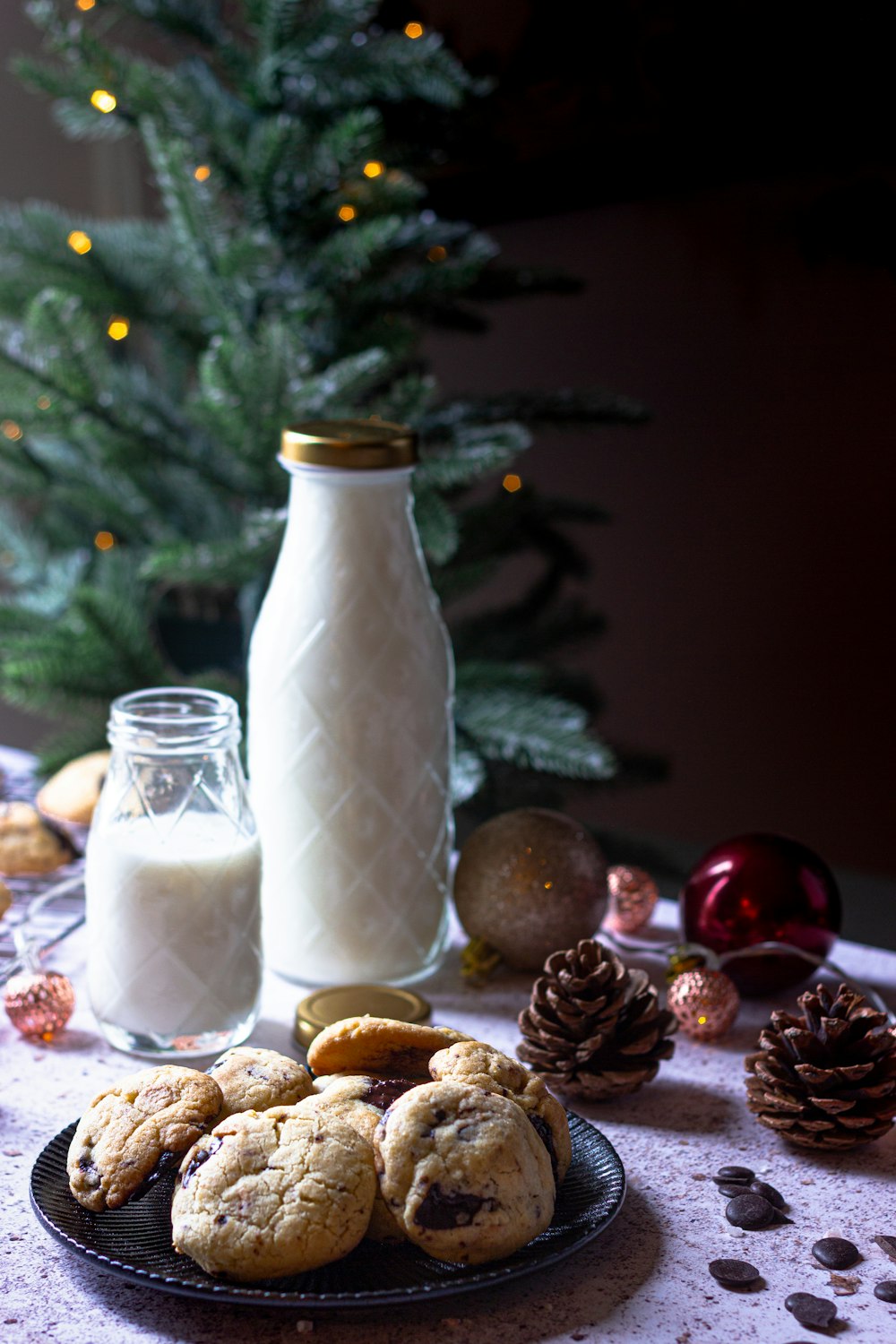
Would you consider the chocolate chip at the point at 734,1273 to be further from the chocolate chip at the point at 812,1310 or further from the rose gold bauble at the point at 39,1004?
the rose gold bauble at the point at 39,1004

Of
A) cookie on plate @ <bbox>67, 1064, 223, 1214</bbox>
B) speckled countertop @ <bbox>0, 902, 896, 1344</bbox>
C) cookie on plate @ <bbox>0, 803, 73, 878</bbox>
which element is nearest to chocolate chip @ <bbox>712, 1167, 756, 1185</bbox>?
speckled countertop @ <bbox>0, 902, 896, 1344</bbox>

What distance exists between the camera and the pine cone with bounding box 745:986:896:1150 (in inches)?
25.1

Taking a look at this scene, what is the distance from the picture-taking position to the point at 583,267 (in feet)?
4.86

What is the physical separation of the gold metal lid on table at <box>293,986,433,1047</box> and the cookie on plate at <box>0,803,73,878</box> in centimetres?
32

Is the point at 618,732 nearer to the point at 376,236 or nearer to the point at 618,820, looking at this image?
the point at 618,820

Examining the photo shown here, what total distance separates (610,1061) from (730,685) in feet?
2.74

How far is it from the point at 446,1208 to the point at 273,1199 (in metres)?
0.07

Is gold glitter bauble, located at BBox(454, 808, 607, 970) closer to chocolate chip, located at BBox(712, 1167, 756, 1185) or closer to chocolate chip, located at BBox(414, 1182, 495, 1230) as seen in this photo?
chocolate chip, located at BBox(712, 1167, 756, 1185)

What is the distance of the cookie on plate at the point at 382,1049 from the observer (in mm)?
600

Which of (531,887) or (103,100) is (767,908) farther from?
(103,100)

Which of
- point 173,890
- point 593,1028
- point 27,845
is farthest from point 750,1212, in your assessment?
point 27,845

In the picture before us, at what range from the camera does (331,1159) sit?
1.69 feet

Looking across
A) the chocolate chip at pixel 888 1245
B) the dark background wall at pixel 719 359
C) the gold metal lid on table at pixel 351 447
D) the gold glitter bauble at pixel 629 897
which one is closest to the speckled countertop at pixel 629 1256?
the chocolate chip at pixel 888 1245

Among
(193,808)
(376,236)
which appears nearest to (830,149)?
(376,236)
